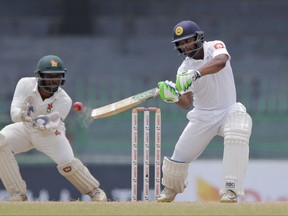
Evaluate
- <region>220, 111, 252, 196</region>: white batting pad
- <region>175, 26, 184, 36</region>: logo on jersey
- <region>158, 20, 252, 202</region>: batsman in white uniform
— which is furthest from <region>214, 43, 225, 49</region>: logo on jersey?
<region>220, 111, 252, 196</region>: white batting pad

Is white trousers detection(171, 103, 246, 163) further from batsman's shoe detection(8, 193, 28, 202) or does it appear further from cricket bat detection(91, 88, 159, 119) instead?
batsman's shoe detection(8, 193, 28, 202)

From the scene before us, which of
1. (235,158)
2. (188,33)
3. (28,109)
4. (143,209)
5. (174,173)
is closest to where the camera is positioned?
(143,209)

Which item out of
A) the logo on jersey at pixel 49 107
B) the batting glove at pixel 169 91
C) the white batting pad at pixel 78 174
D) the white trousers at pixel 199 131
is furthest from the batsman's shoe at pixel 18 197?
the batting glove at pixel 169 91

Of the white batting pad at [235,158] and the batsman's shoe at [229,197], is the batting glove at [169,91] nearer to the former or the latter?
the white batting pad at [235,158]

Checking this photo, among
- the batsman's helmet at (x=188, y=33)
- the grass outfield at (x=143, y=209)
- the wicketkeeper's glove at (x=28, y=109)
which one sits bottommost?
the grass outfield at (x=143, y=209)

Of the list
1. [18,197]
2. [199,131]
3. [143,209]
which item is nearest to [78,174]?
[18,197]

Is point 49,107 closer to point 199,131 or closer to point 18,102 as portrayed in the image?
point 18,102

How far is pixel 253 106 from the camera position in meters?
11.6

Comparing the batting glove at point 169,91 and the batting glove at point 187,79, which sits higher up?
the batting glove at point 187,79

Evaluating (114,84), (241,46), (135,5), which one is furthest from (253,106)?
(135,5)

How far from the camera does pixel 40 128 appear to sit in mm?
7137

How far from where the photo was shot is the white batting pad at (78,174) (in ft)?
24.1

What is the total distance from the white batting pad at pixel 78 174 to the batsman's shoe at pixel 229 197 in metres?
1.45

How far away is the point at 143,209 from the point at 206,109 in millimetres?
1291
